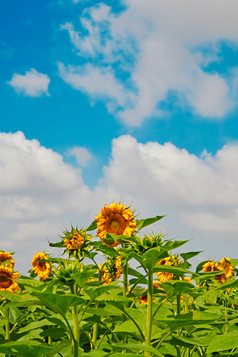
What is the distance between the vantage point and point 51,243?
3795 mm

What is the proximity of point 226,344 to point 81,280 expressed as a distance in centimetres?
96

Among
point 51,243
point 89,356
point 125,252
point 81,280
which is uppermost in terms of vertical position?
point 51,243

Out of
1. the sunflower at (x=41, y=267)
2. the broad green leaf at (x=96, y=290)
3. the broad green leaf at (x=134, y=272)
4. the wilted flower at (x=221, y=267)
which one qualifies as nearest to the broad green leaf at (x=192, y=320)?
the broad green leaf at (x=96, y=290)

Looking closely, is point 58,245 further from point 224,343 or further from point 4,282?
point 4,282

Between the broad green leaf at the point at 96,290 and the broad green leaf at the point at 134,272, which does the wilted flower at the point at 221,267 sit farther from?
the broad green leaf at the point at 96,290

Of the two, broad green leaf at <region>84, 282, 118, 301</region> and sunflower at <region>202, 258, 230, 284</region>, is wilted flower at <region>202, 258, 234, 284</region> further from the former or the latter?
broad green leaf at <region>84, 282, 118, 301</region>

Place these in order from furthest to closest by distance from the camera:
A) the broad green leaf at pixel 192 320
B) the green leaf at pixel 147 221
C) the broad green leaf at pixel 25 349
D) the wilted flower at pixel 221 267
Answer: the wilted flower at pixel 221 267 → the green leaf at pixel 147 221 → the broad green leaf at pixel 192 320 → the broad green leaf at pixel 25 349

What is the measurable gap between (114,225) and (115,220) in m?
0.04

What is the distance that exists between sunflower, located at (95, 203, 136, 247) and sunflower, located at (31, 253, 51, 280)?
1.87m

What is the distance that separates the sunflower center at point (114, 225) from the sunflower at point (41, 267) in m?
1.96

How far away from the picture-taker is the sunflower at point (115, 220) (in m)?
3.81

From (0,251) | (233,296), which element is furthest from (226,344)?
(0,251)

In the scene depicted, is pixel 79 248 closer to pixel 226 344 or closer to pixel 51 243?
pixel 51 243

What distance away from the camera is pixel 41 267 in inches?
230
